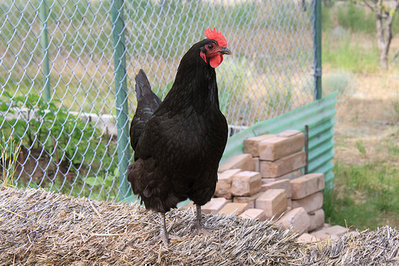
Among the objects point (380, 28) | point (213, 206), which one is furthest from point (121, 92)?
point (380, 28)

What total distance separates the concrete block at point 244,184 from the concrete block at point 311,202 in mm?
808

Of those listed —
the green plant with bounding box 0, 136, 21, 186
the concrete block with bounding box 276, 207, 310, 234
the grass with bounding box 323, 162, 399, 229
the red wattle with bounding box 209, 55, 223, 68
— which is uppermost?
the red wattle with bounding box 209, 55, 223, 68

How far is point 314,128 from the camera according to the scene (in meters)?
5.46

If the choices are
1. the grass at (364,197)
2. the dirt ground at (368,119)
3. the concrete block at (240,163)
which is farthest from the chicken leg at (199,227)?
the dirt ground at (368,119)

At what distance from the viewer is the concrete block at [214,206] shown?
11.7 feet

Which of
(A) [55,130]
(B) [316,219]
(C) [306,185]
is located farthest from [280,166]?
(A) [55,130]

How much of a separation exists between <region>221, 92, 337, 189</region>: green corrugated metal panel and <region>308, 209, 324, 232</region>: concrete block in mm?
594

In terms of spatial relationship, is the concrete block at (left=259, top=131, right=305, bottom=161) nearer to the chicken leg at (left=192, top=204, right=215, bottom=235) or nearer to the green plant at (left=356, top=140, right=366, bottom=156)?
the chicken leg at (left=192, top=204, right=215, bottom=235)

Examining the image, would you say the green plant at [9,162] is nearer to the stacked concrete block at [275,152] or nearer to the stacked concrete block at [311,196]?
the stacked concrete block at [275,152]

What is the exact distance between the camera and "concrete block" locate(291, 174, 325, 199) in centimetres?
458

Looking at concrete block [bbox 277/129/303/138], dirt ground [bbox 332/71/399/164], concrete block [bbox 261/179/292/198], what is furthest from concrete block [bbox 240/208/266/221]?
dirt ground [bbox 332/71/399/164]

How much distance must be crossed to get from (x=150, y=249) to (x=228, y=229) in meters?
0.53

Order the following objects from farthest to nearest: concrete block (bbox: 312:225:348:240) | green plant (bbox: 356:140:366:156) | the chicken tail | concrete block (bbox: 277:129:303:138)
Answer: green plant (bbox: 356:140:366:156) < concrete block (bbox: 277:129:303:138) < concrete block (bbox: 312:225:348:240) < the chicken tail

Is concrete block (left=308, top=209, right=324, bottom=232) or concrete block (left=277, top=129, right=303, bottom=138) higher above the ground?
concrete block (left=277, top=129, right=303, bottom=138)
